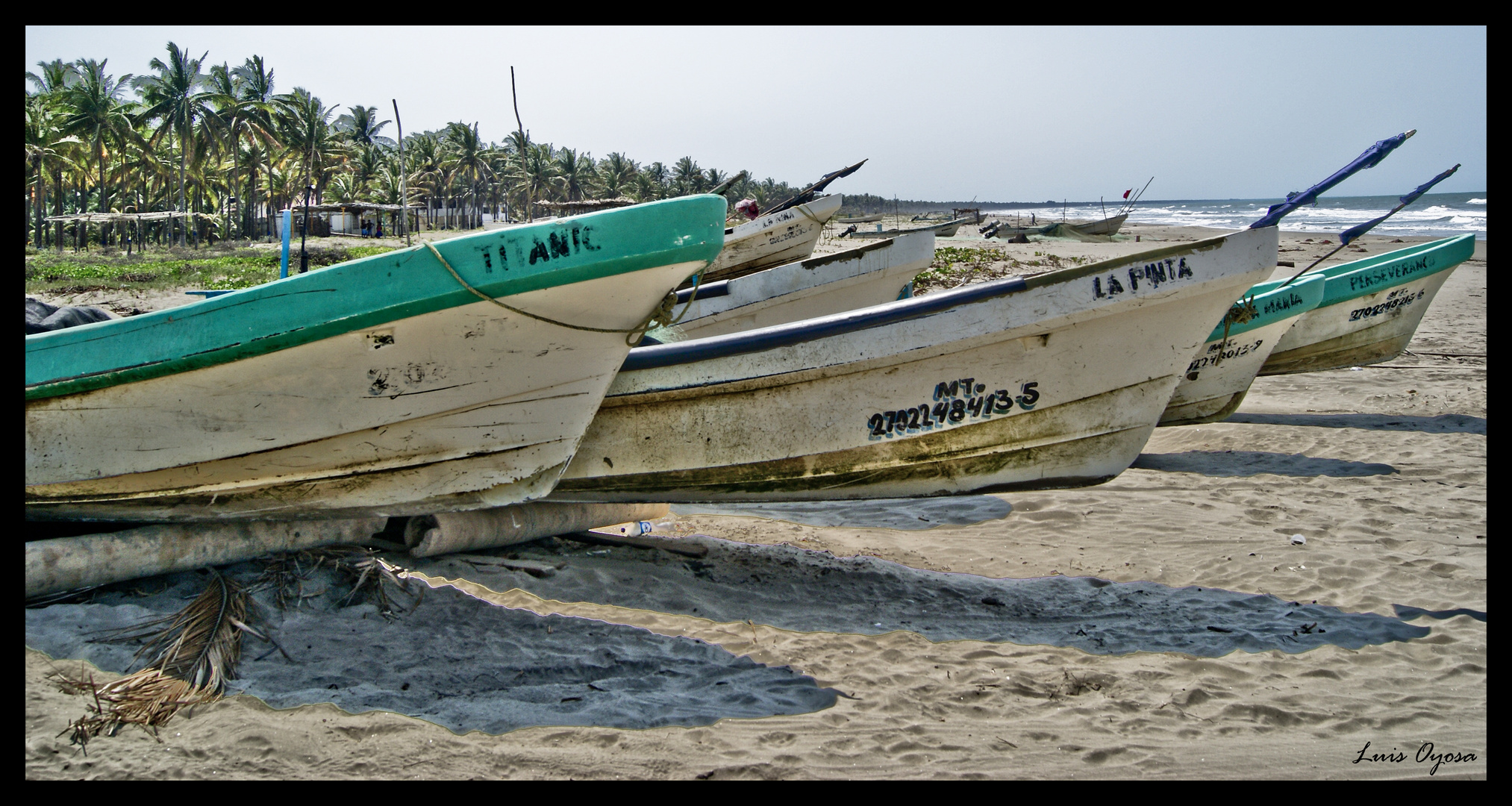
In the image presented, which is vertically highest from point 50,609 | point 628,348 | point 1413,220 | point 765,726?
point 1413,220

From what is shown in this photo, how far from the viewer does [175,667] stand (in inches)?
112

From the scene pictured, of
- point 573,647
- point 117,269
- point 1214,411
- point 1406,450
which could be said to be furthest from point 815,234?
point 117,269

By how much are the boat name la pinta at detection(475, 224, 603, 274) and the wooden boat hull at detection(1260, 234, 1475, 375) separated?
8180mm

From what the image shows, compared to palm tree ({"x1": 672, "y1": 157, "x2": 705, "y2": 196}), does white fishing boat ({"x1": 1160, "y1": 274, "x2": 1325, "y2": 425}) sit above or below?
below

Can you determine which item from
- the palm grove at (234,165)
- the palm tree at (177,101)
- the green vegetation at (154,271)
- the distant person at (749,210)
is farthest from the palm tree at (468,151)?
the distant person at (749,210)

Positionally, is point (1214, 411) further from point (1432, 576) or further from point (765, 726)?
point (765, 726)

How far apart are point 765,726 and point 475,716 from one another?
96cm

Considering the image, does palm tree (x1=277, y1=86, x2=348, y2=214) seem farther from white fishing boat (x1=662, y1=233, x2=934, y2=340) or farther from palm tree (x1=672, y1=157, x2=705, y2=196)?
white fishing boat (x1=662, y1=233, x2=934, y2=340)

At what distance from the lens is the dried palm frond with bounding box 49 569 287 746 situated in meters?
2.59

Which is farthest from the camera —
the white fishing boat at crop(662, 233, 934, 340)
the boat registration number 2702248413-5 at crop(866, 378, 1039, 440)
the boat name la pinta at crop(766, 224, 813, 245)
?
the boat name la pinta at crop(766, 224, 813, 245)

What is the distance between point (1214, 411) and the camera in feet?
25.1

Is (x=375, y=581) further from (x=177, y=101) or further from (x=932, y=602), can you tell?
(x=177, y=101)

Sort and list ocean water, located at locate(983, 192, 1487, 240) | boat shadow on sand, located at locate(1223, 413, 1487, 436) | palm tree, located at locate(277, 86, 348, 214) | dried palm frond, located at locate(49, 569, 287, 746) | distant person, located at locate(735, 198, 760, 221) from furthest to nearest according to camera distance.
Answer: ocean water, located at locate(983, 192, 1487, 240)
palm tree, located at locate(277, 86, 348, 214)
distant person, located at locate(735, 198, 760, 221)
boat shadow on sand, located at locate(1223, 413, 1487, 436)
dried palm frond, located at locate(49, 569, 287, 746)

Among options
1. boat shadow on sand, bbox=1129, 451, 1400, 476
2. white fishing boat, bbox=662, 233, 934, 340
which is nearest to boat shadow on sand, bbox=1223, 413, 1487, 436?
boat shadow on sand, bbox=1129, 451, 1400, 476
